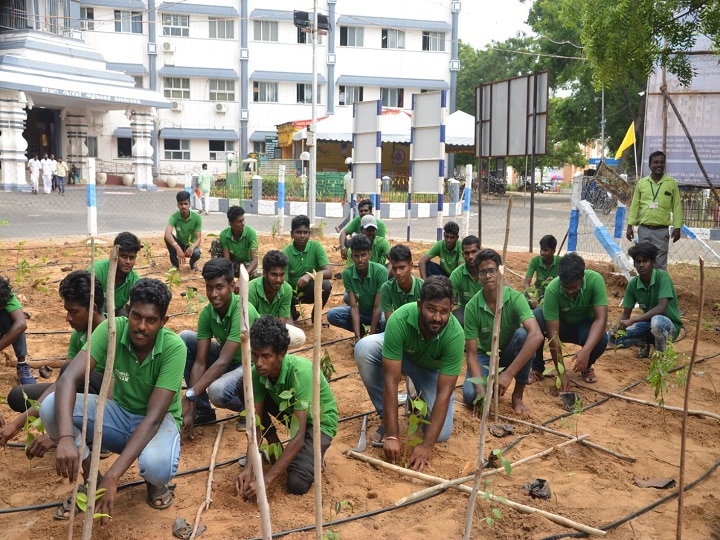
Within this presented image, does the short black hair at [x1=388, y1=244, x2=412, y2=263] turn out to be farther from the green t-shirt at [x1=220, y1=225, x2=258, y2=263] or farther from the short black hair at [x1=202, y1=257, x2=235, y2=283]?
the green t-shirt at [x1=220, y1=225, x2=258, y2=263]

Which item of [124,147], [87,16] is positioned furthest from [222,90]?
[87,16]

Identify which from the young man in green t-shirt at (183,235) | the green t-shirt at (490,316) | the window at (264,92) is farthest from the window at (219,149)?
the green t-shirt at (490,316)

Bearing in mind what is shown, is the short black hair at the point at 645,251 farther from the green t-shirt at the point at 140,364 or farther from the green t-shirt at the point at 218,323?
the green t-shirt at the point at 140,364

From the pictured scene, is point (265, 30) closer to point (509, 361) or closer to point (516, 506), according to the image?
point (509, 361)

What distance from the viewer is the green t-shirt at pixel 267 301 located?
17.6 feet

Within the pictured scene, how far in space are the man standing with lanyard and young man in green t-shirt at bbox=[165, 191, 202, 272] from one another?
5687 mm

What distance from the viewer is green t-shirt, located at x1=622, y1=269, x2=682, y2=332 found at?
6.12 m

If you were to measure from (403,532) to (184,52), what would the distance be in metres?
36.1

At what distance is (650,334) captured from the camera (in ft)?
20.6

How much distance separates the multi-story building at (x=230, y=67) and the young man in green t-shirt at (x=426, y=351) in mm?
29605

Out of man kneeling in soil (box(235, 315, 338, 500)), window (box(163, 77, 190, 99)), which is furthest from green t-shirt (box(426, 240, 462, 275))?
window (box(163, 77, 190, 99))

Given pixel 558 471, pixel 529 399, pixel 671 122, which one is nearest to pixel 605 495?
pixel 558 471

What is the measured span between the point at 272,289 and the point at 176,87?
110 feet

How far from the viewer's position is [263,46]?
3653 cm
